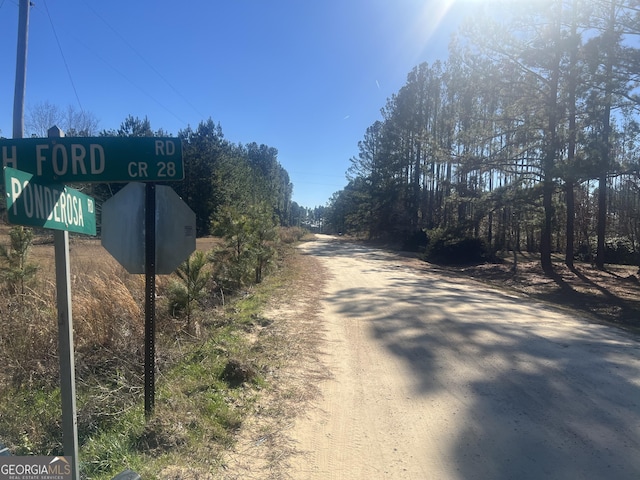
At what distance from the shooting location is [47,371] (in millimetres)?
4508

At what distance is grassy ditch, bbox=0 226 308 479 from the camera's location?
3.17 meters

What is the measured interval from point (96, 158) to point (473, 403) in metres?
4.04

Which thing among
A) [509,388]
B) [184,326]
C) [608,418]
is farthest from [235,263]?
[608,418]

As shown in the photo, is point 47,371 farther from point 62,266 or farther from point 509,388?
point 509,388

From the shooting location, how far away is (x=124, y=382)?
4.34m

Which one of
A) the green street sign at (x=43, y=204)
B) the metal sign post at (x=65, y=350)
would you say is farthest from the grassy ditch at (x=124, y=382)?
the green street sign at (x=43, y=204)

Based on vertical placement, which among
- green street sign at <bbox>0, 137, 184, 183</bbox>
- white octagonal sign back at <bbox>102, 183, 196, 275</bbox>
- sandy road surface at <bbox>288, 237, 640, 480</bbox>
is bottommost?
sandy road surface at <bbox>288, 237, 640, 480</bbox>

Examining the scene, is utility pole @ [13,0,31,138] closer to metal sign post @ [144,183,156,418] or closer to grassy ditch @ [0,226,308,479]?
grassy ditch @ [0,226,308,479]

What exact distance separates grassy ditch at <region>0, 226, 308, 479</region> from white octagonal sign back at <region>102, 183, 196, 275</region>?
1.32m

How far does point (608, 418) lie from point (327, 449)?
268 cm

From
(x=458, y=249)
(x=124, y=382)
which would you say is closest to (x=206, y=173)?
(x=458, y=249)

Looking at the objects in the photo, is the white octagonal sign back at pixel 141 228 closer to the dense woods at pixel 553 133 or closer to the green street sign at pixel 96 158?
the green street sign at pixel 96 158

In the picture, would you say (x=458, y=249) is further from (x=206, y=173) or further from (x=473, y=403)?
(x=206, y=173)

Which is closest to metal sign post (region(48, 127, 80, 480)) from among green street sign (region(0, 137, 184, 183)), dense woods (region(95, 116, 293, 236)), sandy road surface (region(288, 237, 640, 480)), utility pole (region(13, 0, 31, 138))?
green street sign (region(0, 137, 184, 183))
